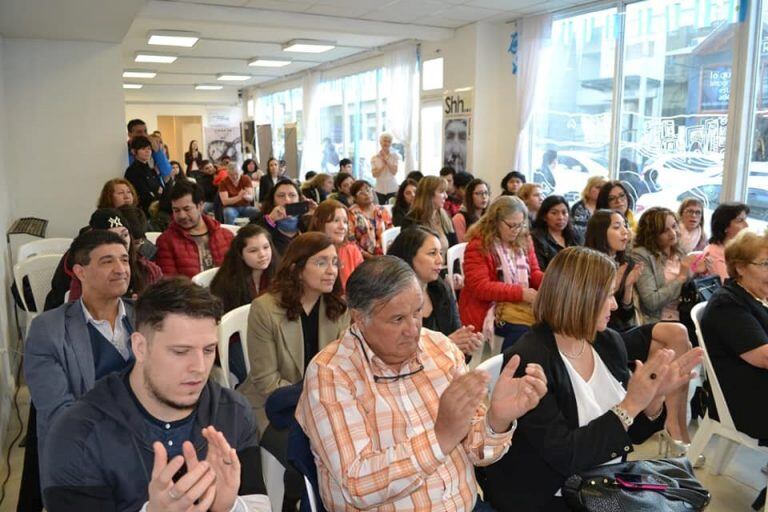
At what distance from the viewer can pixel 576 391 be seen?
1850mm

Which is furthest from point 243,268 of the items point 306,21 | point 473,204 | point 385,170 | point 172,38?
point 172,38

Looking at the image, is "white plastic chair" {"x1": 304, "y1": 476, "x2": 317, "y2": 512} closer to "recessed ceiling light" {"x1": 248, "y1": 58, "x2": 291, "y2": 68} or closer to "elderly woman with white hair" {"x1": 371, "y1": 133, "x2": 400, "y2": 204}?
"elderly woman with white hair" {"x1": 371, "y1": 133, "x2": 400, "y2": 204}

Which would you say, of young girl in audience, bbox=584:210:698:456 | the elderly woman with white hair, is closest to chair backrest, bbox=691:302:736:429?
young girl in audience, bbox=584:210:698:456

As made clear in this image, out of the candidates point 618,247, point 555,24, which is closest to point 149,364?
point 618,247

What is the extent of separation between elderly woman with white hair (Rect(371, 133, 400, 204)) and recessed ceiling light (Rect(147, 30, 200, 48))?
10.2ft

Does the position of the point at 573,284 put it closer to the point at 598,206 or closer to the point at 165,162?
the point at 598,206

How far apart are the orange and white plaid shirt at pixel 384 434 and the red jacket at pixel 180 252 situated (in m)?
2.29

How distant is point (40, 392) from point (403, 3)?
5731 millimetres

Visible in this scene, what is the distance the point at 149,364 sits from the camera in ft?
4.74

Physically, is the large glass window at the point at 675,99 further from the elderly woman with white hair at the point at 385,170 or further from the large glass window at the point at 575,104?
the elderly woman with white hair at the point at 385,170

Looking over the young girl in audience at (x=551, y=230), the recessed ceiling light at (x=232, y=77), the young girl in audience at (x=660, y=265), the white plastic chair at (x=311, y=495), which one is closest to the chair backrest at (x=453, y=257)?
the young girl in audience at (x=551, y=230)

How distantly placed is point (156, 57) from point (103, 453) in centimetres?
1073

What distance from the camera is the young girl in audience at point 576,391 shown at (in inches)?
66.8

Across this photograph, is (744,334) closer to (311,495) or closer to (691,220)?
(311,495)
